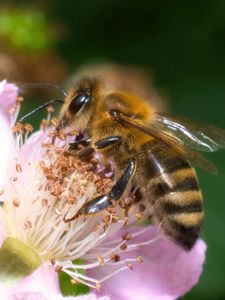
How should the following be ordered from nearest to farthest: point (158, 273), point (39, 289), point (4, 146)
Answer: point (39, 289) → point (4, 146) → point (158, 273)

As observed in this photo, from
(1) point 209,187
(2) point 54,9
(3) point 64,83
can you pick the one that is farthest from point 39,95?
(2) point 54,9

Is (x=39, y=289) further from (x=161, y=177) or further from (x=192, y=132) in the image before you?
(x=192, y=132)

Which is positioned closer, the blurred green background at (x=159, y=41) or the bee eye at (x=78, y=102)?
the bee eye at (x=78, y=102)

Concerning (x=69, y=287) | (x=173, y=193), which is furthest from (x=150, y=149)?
(x=69, y=287)

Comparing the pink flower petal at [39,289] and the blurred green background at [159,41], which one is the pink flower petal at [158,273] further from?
the blurred green background at [159,41]

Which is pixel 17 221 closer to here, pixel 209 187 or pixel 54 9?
pixel 209 187

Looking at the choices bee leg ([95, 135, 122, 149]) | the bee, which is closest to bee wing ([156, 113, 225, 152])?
the bee

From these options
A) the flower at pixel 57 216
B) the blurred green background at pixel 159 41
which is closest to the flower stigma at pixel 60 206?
the flower at pixel 57 216
